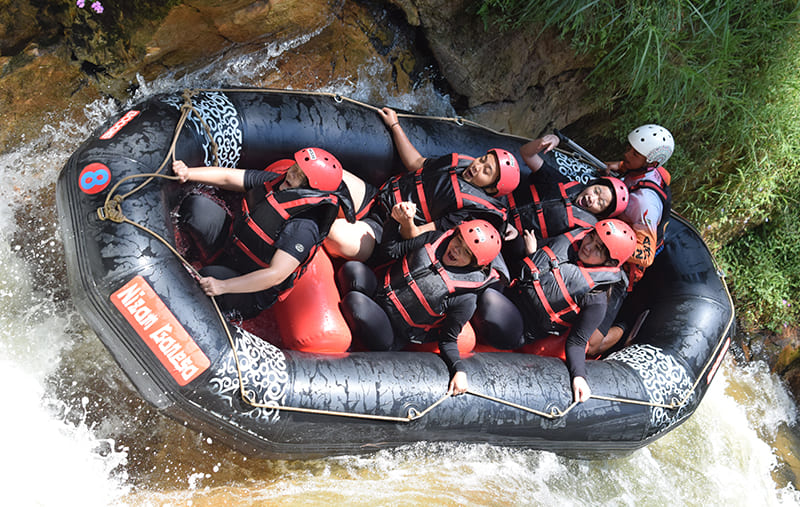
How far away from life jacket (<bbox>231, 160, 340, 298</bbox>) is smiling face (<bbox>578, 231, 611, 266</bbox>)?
131 centimetres

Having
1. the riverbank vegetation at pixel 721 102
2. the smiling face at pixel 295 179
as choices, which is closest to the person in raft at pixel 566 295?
the smiling face at pixel 295 179

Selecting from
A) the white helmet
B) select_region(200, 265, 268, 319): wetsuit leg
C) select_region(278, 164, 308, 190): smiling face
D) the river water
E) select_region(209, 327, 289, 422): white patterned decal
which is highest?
the white helmet

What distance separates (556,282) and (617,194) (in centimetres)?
66

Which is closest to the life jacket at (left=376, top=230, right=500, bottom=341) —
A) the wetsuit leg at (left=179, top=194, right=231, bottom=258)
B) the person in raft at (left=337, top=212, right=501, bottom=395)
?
the person in raft at (left=337, top=212, right=501, bottom=395)

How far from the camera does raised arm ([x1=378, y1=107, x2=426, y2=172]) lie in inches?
130

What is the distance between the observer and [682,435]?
12.4ft

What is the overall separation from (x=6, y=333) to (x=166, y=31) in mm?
1586

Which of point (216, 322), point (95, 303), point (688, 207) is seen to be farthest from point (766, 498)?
point (95, 303)

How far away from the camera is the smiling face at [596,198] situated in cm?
333

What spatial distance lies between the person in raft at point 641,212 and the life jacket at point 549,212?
283 millimetres

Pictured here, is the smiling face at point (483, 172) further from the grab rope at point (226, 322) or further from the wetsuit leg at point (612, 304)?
the wetsuit leg at point (612, 304)

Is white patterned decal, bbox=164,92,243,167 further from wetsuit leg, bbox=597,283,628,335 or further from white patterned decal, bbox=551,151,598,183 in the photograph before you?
wetsuit leg, bbox=597,283,628,335

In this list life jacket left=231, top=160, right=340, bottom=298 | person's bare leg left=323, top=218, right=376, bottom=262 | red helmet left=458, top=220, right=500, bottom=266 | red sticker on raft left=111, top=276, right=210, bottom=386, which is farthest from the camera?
person's bare leg left=323, top=218, right=376, bottom=262

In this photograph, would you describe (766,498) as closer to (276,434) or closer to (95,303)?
(276,434)
